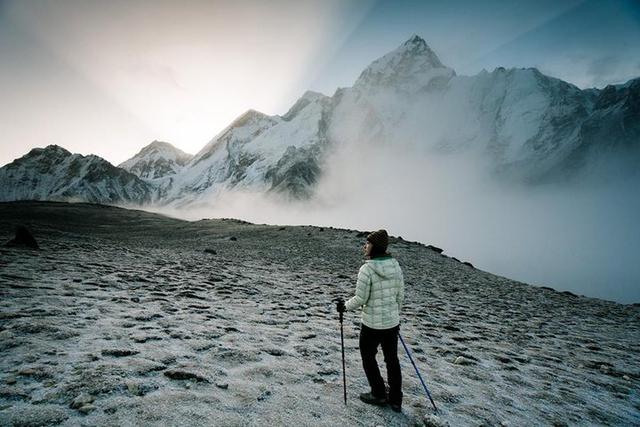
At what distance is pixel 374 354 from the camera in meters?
5.68

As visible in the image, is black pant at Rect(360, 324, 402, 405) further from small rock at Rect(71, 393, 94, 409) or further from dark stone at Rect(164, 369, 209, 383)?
small rock at Rect(71, 393, 94, 409)

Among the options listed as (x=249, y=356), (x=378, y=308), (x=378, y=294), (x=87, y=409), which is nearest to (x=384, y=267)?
(x=378, y=294)

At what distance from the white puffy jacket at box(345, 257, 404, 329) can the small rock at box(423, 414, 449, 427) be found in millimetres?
1376

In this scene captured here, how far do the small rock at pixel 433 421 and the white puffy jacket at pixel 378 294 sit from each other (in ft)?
4.51

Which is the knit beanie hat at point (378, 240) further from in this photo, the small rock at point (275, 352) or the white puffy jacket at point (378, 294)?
the small rock at point (275, 352)

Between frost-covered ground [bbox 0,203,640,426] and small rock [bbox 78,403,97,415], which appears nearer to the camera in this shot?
small rock [bbox 78,403,97,415]

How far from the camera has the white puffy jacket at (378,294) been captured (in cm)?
561

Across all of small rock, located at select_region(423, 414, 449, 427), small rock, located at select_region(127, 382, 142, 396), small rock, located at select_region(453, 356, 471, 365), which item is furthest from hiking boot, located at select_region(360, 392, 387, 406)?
small rock, located at select_region(127, 382, 142, 396)

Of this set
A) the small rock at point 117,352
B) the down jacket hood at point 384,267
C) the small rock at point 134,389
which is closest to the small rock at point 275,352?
the small rock at point 117,352

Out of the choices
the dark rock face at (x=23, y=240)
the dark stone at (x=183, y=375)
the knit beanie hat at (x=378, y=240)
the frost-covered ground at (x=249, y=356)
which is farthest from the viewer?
the dark rock face at (x=23, y=240)

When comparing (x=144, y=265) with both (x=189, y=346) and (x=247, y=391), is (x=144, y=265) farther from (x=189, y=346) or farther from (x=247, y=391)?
(x=247, y=391)

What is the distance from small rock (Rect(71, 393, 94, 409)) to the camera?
3947 mm

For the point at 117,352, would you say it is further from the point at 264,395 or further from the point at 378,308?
the point at 378,308

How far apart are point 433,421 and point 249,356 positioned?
332cm
